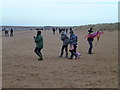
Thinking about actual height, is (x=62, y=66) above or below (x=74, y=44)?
below

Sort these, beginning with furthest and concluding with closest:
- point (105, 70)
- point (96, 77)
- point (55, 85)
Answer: point (105, 70)
point (96, 77)
point (55, 85)

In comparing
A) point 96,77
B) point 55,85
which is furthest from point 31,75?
point 96,77

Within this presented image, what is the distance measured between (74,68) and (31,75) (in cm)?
209

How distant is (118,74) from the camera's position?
9.10 metres

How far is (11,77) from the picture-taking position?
8.55 m

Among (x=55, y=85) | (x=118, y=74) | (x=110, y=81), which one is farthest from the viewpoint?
(x=118, y=74)

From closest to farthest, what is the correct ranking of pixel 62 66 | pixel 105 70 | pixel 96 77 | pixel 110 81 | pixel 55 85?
pixel 55 85, pixel 110 81, pixel 96 77, pixel 105 70, pixel 62 66

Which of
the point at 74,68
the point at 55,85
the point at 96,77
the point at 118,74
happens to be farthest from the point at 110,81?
the point at 74,68

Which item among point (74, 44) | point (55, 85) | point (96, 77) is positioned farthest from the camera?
point (74, 44)

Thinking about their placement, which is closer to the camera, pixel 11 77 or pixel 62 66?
pixel 11 77

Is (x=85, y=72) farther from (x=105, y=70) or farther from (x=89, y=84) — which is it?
(x=89, y=84)

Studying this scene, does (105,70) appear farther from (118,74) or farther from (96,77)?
(96,77)

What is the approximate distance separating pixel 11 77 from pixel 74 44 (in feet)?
16.4

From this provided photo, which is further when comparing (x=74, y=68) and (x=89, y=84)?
(x=74, y=68)
